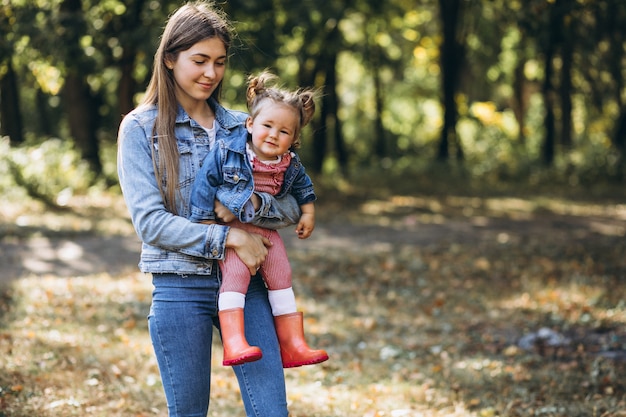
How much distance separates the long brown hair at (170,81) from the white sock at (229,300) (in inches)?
15.4

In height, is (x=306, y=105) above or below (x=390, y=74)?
below

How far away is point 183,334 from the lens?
2.97 metres

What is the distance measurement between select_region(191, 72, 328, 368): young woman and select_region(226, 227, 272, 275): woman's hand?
0.10ft

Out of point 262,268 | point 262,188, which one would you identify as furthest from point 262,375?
point 262,188

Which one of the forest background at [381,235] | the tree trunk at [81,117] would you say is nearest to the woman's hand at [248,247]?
the forest background at [381,235]

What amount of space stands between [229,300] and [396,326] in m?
5.33

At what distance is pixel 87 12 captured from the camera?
1330cm

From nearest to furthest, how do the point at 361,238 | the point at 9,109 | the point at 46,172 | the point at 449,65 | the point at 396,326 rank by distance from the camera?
the point at 396,326, the point at 361,238, the point at 46,172, the point at 9,109, the point at 449,65

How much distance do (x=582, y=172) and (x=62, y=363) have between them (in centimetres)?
1703

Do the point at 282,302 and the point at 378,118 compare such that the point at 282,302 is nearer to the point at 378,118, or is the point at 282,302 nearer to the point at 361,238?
the point at 361,238

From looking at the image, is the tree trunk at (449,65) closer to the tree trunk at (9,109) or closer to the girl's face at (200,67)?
the tree trunk at (9,109)

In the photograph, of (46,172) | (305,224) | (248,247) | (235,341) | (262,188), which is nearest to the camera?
(235,341)

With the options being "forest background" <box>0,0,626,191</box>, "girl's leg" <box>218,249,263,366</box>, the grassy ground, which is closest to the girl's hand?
"girl's leg" <box>218,249,263,366</box>

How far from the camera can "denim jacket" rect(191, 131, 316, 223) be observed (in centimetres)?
301
